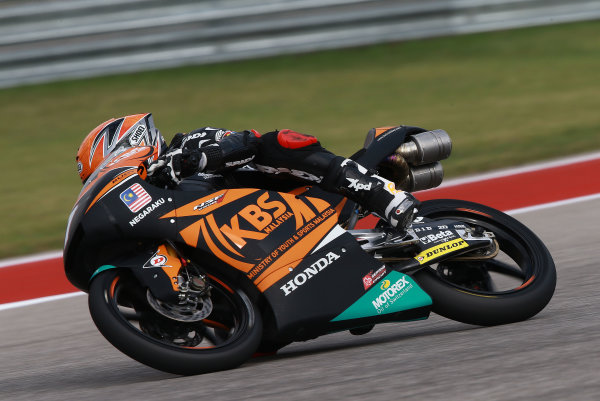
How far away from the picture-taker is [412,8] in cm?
A: 1320

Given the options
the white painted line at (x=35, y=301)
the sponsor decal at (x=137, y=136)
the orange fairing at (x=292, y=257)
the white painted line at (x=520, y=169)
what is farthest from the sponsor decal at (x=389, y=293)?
the white painted line at (x=520, y=169)

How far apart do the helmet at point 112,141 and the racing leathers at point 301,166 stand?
0.16 meters

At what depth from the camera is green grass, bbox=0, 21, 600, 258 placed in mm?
9547

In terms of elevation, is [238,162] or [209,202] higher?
[238,162]

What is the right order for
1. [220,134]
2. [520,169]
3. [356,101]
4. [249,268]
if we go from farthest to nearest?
[356,101], [520,169], [220,134], [249,268]

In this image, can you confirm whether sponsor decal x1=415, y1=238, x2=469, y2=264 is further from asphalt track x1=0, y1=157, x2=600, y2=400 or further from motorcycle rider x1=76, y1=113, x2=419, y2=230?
asphalt track x1=0, y1=157, x2=600, y2=400

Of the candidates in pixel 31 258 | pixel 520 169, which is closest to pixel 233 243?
pixel 31 258

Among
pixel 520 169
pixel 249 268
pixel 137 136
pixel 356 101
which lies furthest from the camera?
pixel 356 101

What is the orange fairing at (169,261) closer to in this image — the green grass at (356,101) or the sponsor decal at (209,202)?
the sponsor decal at (209,202)

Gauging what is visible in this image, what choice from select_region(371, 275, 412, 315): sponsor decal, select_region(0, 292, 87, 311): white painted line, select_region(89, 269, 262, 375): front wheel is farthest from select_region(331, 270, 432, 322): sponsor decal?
select_region(0, 292, 87, 311): white painted line

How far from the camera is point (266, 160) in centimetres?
435

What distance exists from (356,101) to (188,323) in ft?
27.0

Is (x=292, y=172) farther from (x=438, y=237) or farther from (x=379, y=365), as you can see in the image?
(x=379, y=365)

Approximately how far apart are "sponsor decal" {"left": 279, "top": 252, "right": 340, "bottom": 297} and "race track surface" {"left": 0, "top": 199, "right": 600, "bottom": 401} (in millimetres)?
317
